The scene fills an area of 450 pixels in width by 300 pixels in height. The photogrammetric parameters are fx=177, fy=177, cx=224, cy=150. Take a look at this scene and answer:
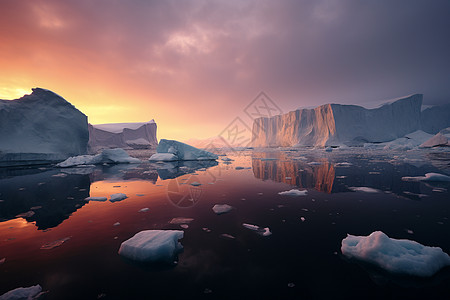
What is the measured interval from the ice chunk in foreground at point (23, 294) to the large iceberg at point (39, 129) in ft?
49.5

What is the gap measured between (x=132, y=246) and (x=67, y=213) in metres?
2.20

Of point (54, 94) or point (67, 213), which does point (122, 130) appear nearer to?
point (54, 94)

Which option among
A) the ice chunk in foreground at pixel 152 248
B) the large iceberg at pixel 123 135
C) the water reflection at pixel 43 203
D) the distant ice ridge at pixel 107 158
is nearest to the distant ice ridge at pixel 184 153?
the distant ice ridge at pixel 107 158

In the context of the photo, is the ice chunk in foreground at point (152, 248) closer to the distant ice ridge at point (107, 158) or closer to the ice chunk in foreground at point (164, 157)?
the ice chunk in foreground at point (164, 157)

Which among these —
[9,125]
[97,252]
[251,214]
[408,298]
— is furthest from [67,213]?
[9,125]

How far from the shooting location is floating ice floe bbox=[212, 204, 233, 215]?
10.7ft

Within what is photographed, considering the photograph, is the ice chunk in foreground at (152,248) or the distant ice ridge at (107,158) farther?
the distant ice ridge at (107,158)

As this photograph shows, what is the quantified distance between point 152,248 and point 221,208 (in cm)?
166

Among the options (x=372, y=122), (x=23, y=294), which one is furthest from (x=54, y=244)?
(x=372, y=122)

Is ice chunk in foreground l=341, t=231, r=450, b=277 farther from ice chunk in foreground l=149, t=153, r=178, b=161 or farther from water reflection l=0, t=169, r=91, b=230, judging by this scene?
ice chunk in foreground l=149, t=153, r=178, b=161

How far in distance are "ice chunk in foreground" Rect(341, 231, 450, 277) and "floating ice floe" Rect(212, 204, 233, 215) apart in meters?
1.85

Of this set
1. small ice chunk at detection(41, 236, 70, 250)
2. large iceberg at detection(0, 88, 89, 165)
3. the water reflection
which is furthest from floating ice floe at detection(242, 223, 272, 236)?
large iceberg at detection(0, 88, 89, 165)

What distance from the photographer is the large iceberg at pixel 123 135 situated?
38.7 metres

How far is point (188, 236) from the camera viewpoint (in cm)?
238
